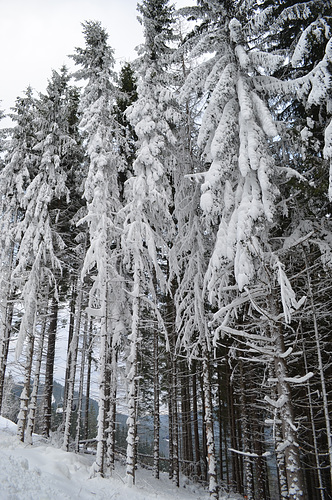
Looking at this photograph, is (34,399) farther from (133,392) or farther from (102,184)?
(102,184)

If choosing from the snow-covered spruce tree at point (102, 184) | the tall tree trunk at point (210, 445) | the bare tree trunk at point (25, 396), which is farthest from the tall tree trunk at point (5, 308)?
the tall tree trunk at point (210, 445)

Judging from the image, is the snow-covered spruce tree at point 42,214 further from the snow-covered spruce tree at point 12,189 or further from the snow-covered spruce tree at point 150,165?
the snow-covered spruce tree at point 150,165

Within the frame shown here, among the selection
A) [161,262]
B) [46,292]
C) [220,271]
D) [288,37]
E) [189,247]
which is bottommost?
[220,271]

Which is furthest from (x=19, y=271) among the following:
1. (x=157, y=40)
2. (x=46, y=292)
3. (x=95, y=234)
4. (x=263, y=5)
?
(x=263, y=5)

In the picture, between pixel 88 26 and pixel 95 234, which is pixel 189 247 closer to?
pixel 95 234

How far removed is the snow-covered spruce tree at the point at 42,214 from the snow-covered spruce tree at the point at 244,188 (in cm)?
886

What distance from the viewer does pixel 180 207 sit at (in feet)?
45.6

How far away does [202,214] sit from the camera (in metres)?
12.3

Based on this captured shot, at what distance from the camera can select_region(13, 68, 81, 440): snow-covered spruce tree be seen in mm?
14586

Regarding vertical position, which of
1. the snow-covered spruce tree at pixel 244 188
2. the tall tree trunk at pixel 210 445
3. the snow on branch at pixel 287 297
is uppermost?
the snow-covered spruce tree at pixel 244 188

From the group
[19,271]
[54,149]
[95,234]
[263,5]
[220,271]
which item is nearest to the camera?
[220,271]

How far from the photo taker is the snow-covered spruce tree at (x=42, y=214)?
1459cm

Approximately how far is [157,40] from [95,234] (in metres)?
8.90

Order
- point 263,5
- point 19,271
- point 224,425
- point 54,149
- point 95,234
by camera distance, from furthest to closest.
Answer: point 224,425, point 54,149, point 19,271, point 95,234, point 263,5
